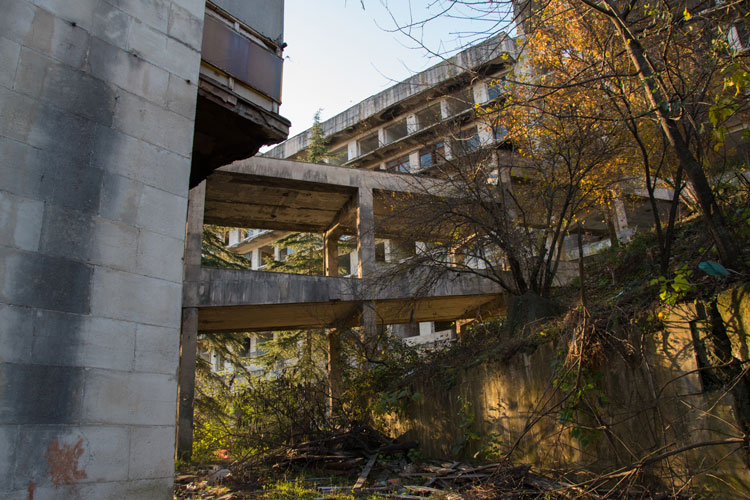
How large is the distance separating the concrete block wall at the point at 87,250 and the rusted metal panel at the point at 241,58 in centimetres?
97

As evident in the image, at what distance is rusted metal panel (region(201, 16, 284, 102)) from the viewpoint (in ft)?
22.8

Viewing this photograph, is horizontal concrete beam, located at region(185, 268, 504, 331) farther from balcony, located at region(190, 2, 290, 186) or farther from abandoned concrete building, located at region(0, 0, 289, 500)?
abandoned concrete building, located at region(0, 0, 289, 500)

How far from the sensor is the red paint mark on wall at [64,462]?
4.50 m

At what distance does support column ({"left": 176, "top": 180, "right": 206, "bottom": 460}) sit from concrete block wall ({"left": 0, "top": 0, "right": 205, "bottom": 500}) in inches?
365

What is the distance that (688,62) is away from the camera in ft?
34.0

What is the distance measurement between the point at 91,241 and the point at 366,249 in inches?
517

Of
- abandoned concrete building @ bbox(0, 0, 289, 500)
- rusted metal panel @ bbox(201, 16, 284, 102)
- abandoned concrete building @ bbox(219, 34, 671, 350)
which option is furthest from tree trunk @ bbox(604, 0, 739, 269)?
abandoned concrete building @ bbox(219, 34, 671, 350)

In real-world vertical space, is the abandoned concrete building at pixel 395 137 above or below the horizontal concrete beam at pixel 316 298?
above

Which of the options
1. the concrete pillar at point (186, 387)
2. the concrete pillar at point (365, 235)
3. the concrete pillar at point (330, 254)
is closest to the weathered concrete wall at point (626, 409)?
the concrete pillar at point (186, 387)

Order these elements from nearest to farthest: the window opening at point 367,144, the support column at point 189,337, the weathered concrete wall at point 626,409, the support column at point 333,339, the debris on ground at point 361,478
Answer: the weathered concrete wall at point 626,409, the debris on ground at point 361,478, the support column at point 189,337, the support column at point 333,339, the window opening at point 367,144

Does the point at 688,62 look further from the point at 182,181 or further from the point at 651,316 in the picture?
the point at 182,181

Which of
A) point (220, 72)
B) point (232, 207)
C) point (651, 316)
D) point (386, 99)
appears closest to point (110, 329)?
point (220, 72)

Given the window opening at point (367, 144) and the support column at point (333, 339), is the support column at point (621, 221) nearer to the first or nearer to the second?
the support column at point (333, 339)

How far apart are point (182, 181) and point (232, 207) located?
14.0m
